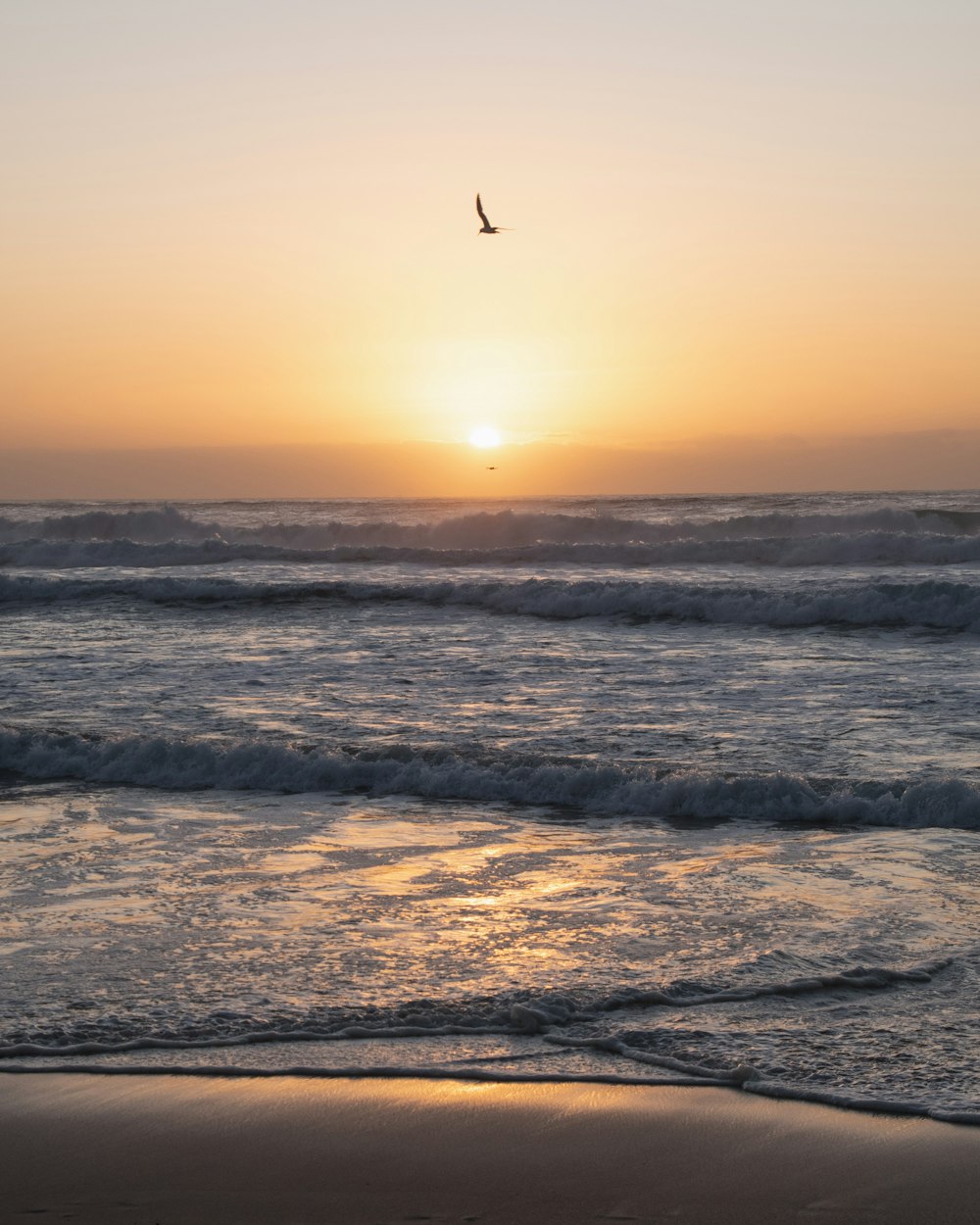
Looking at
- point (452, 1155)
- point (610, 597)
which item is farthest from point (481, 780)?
point (610, 597)

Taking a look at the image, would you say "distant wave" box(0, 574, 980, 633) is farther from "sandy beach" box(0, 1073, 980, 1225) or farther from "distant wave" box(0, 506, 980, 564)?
"sandy beach" box(0, 1073, 980, 1225)

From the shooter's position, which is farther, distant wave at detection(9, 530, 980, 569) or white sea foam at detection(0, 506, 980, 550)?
white sea foam at detection(0, 506, 980, 550)

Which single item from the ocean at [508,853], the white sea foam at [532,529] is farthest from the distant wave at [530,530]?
the ocean at [508,853]

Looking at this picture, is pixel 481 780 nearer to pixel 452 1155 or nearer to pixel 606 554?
pixel 452 1155

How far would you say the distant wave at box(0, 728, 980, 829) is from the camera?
7328 millimetres

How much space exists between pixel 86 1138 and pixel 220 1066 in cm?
53

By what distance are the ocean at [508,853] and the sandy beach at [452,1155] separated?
15 centimetres

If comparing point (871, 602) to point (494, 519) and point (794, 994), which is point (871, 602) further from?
point (494, 519)

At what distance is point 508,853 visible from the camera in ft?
21.8

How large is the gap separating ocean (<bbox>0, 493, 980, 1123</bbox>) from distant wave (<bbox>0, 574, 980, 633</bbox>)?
0.55 feet

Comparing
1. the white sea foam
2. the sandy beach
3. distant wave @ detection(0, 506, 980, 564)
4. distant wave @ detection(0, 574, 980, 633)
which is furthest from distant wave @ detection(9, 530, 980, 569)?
the sandy beach

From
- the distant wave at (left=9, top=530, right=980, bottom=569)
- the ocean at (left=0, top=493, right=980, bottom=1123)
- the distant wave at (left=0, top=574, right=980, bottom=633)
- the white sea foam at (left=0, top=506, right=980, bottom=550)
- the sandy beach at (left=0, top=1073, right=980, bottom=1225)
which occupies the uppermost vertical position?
the white sea foam at (left=0, top=506, right=980, bottom=550)

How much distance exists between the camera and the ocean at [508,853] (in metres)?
4.14

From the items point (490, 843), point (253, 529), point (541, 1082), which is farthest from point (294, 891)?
point (253, 529)
